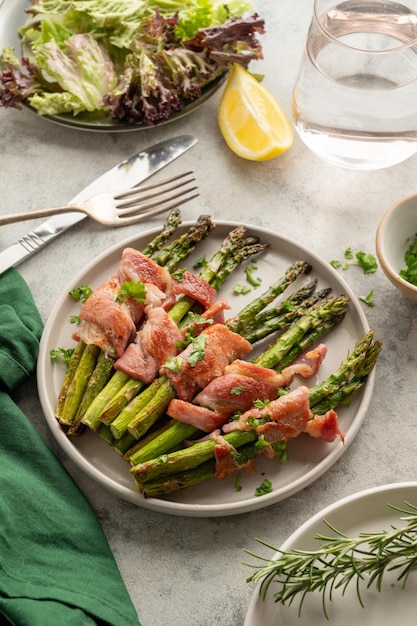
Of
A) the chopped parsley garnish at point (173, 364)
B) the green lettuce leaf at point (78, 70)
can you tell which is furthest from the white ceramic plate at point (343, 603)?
the green lettuce leaf at point (78, 70)

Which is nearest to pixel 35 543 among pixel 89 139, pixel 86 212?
pixel 86 212

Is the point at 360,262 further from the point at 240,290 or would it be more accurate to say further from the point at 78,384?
the point at 78,384

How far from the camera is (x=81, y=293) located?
3338 millimetres

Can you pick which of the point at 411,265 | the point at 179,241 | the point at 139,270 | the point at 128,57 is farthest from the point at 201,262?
the point at 128,57

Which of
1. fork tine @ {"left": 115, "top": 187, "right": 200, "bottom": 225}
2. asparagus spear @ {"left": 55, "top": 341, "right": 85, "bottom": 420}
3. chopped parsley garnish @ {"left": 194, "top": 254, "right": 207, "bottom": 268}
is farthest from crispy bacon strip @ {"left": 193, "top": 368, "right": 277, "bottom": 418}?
fork tine @ {"left": 115, "top": 187, "right": 200, "bottom": 225}

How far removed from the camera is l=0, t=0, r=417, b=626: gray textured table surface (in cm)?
280

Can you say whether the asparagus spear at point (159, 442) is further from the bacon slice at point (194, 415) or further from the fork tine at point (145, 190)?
the fork tine at point (145, 190)

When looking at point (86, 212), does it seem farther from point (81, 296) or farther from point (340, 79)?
point (340, 79)

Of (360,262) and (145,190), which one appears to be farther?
(145,190)

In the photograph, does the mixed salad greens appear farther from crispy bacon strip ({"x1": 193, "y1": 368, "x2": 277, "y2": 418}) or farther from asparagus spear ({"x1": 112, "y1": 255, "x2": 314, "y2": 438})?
crispy bacon strip ({"x1": 193, "y1": 368, "x2": 277, "y2": 418})

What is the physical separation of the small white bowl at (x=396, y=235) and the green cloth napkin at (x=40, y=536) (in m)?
1.53

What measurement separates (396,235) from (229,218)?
0.82 m

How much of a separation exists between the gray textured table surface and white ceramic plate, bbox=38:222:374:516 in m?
0.12

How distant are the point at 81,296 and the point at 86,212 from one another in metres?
0.47
